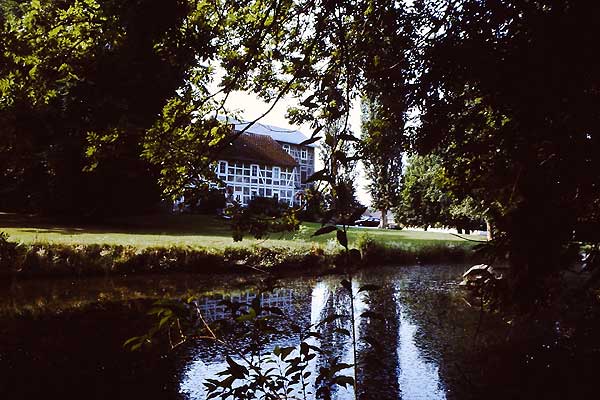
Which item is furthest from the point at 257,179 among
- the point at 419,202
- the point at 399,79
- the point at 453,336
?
the point at 399,79

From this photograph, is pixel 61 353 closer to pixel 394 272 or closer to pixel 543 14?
pixel 543 14

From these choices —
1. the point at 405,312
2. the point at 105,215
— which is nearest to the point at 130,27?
the point at 405,312

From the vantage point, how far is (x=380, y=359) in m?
6.70

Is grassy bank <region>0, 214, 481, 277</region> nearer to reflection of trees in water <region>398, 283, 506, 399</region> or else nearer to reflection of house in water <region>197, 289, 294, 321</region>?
reflection of house in water <region>197, 289, 294, 321</region>

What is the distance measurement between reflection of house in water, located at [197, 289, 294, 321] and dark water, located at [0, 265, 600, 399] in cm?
6

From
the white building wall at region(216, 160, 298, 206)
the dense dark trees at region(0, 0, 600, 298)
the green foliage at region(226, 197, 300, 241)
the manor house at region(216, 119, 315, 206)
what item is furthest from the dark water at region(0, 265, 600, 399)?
Answer: the white building wall at region(216, 160, 298, 206)

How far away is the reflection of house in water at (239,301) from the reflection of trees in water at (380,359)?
2176 millimetres

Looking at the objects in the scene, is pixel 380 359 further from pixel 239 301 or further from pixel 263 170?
pixel 263 170

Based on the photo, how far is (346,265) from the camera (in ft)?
6.40

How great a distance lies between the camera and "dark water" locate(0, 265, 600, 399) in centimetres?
596

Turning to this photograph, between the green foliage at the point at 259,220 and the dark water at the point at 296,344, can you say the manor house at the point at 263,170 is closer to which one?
the dark water at the point at 296,344

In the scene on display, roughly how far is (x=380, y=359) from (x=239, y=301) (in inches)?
187

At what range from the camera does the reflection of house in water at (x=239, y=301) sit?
10.1 metres

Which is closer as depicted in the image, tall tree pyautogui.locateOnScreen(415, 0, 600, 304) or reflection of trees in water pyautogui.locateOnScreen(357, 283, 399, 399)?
tall tree pyautogui.locateOnScreen(415, 0, 600, 304)
